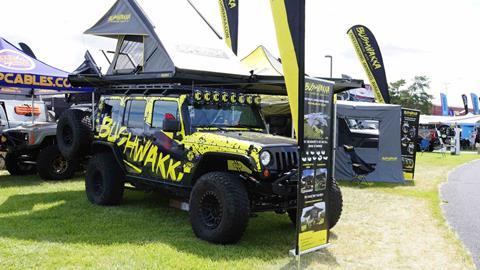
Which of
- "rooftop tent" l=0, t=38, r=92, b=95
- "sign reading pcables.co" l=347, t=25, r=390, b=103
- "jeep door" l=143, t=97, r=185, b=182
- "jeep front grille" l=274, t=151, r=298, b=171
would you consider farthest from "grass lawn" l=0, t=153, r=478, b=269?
"sign reading pcables.co" l=347, t=25, r=390, b=103

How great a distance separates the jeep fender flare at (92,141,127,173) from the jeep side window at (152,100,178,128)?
3.56ft

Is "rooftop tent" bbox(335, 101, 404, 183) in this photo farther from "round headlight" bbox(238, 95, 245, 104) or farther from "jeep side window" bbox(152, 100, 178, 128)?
"jeep side window" bbox(152, 100, 178, 128)

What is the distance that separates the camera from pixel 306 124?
5.15 metres

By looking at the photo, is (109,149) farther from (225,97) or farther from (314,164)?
(314,164)

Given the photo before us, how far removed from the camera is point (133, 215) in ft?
25.0

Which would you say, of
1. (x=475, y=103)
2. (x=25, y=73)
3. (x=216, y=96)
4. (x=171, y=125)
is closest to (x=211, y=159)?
(x=171, y=125)

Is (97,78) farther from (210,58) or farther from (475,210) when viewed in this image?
(475,210)

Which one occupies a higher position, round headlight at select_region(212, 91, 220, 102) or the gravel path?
round headlight at select_region(212, 91, 220, 102)

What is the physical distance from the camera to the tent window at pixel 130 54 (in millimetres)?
8229

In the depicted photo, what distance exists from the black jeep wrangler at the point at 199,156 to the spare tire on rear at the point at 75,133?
0.7 inches

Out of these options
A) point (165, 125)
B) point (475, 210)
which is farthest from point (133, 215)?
point (475, 210)

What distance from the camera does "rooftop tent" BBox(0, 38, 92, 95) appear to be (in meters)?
10.7

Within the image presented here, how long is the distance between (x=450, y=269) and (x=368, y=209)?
3.52m

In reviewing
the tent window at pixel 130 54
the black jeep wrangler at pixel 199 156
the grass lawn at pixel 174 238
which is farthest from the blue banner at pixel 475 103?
the tent window at pixel 130 54
